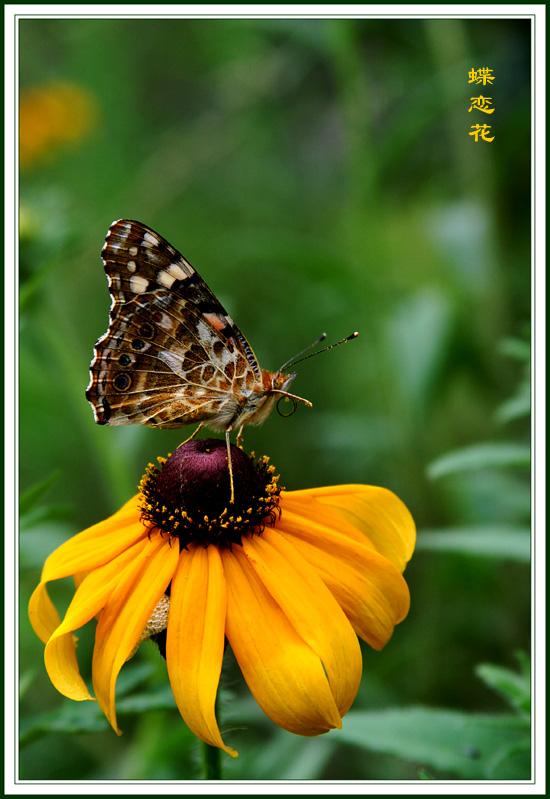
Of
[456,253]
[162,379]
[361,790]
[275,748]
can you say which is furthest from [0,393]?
[456,253]

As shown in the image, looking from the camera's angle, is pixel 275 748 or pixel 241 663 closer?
pixel 241 663

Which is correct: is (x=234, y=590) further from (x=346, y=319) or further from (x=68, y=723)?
(x=346, y=319)

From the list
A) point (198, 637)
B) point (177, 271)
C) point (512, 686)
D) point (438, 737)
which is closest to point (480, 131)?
point (177, 271)

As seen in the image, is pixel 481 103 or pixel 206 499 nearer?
pixel 206 499

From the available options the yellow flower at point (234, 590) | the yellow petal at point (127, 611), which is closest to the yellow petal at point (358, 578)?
the yellow flower at point (234, 590)

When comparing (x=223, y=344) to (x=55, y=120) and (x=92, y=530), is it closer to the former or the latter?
(x=92, y=530)

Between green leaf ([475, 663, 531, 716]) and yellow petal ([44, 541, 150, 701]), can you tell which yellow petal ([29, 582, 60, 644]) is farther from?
green leaf ([475, 663, 531, 716])
